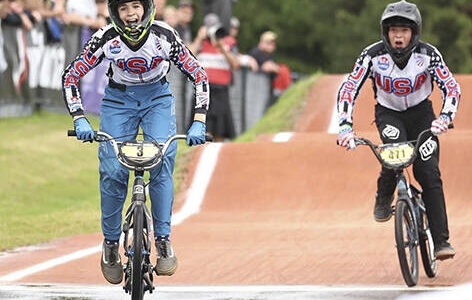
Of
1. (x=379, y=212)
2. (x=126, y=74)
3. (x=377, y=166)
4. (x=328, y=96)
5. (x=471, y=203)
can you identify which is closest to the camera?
(x=126, y=74)

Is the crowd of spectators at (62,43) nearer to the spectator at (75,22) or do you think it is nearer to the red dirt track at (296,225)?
the spectator at (75,22)

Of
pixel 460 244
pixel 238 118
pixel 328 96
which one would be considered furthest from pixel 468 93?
pixel 460 244

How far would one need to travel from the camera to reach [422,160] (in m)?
10.3

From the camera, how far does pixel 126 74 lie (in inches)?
367

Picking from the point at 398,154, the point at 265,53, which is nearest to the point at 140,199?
the point at 398,154

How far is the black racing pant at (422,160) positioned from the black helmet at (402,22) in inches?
19.9

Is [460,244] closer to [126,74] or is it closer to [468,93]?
[126,74]

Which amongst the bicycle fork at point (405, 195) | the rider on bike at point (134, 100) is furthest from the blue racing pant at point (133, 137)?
the bicycle fork at point (405, 195)

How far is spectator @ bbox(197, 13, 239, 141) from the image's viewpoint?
67.8 feet

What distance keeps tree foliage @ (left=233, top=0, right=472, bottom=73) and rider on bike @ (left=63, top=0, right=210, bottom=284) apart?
39177mm

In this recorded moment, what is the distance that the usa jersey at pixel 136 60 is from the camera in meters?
9.20

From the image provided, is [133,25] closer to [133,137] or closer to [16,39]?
[133,137]

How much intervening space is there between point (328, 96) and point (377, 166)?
20.7ft

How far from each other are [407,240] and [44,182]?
791 cm
